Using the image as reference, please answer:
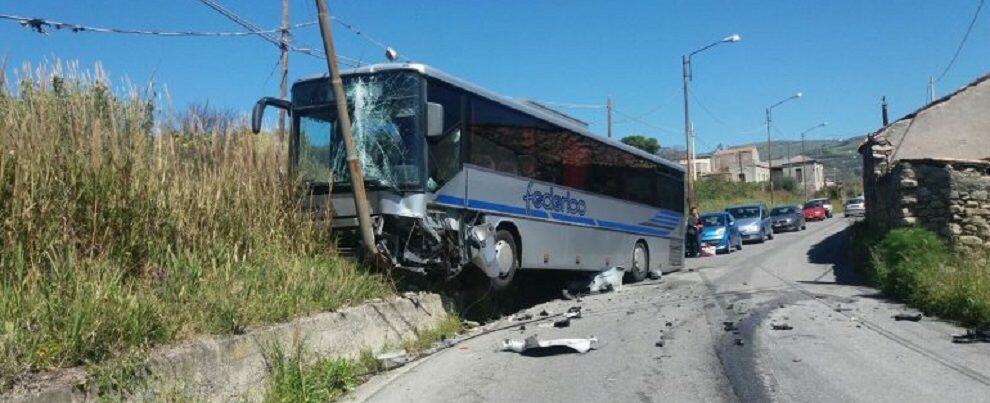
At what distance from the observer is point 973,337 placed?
30.5 feet

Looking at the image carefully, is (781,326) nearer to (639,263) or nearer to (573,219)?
(573,219)

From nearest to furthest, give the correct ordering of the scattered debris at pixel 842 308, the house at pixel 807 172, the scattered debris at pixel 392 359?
the scattered debris at pixel 392 359
the scattered debris at pixel 842 308
the house at pixel 807 172

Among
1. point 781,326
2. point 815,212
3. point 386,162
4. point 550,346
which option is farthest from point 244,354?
point 815,212

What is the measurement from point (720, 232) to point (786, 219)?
14893 millimetres

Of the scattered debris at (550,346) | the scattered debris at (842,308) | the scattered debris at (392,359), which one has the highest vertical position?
the scattered debris at (842,308)

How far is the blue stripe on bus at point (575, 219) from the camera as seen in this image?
1124 cm

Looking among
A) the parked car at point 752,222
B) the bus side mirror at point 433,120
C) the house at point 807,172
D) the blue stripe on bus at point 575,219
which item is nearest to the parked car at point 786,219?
the parked car at point 752,222

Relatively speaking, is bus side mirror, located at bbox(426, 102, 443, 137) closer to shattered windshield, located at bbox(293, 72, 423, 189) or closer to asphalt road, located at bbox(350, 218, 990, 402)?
shattered windshield, located at bbox(293, 72, 423, 189)

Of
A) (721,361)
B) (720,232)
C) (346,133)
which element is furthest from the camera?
(720,232)

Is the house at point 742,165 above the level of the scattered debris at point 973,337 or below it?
above

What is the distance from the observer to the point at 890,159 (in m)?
22.5

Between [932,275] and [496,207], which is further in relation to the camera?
[932,275]

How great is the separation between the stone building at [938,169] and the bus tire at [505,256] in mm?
9485

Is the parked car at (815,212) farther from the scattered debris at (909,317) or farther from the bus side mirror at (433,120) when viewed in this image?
the bus side mirror at (433,120)
